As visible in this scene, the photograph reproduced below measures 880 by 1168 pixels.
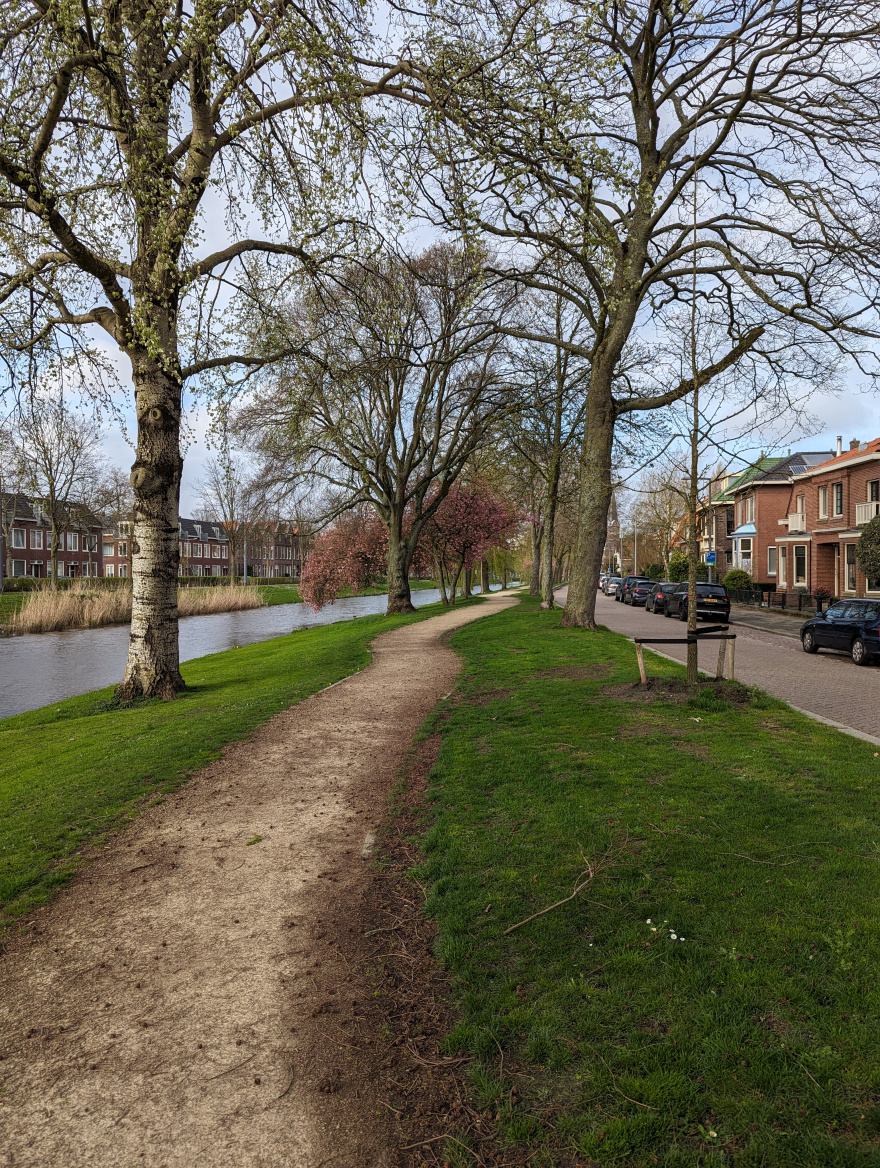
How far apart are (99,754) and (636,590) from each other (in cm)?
3611

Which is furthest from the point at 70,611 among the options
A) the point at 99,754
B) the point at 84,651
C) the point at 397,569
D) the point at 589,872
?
the point at 589,872

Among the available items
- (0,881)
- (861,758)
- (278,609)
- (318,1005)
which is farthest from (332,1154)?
(278,609)

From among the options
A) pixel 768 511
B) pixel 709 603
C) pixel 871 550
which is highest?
pixel 768 511

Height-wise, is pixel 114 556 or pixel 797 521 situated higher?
pixel 797 521

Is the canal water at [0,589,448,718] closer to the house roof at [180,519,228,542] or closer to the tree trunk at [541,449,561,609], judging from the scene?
the tree trunk at [541,449,561,609]

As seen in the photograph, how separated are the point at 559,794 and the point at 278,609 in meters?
40.4

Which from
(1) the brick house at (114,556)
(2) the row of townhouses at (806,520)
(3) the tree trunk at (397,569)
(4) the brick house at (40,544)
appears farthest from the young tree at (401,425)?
(1) the brick house at (114,556)

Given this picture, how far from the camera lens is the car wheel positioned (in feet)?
53.7

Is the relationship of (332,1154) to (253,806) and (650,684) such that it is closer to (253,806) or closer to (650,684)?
(253,806)

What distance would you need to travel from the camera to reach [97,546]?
7600 cm

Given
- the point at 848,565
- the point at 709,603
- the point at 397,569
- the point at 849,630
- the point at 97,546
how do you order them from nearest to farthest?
1. the point at 849,630
2. the point at 709,603
3. the point at 397,569
4. the point at 848,565
5. the point at 97,546

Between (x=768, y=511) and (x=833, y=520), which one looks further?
(x=768, y=511)

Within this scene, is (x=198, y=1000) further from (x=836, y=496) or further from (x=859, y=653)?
(x=836, y=496)

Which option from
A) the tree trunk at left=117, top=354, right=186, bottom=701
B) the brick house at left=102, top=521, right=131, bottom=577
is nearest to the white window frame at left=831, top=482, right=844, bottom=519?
the tree trunk at left=117, top=354, right=186, bottom=701
